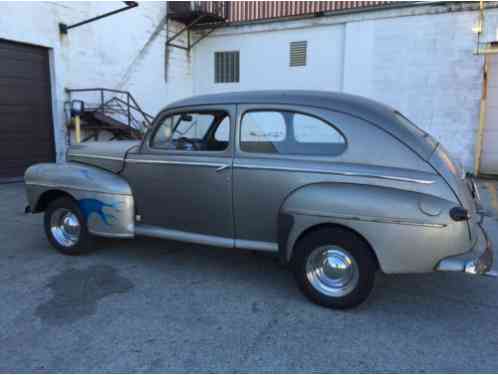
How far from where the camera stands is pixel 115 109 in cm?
1253

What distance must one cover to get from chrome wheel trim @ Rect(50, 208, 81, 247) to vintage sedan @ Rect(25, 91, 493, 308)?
14 cm

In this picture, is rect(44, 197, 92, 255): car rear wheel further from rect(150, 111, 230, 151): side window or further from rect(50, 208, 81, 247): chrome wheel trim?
rect(150, 111, 230, 151): side window

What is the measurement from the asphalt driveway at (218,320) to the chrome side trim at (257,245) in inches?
17.9

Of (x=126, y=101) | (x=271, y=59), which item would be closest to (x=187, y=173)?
(x=126, y=101)

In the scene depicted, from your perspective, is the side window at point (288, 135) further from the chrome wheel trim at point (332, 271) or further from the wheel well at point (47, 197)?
the wheel well at point (47, 197)

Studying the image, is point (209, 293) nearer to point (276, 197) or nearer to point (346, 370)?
point (276, 197)

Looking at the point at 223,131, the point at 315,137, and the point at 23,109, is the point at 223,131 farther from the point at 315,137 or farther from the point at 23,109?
the point at 23,109

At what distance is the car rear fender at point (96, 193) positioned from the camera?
449cm

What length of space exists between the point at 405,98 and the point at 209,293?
10463 millimetres

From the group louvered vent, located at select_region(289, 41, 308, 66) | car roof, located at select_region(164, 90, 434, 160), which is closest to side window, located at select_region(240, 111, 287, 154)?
car roof, located at select_region(164, 90, 434, 160)

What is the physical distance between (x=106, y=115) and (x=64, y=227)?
7556 mm

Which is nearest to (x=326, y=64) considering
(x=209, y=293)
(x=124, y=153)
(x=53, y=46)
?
(x=53, y=46)

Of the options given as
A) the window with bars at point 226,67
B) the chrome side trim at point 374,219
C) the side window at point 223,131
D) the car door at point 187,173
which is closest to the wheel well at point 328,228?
the chrome side trim at point 374,219

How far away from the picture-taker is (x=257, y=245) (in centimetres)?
393
